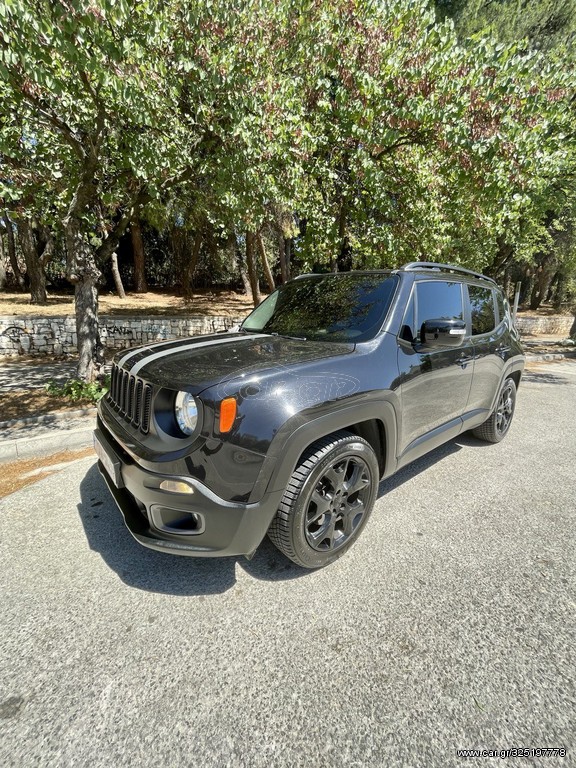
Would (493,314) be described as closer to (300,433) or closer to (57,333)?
(300,433)

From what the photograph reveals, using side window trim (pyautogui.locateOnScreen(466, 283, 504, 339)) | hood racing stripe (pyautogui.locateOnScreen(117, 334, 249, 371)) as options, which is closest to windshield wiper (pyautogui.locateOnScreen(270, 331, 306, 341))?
hood racing stripe (pyautogui.locateOnScreen(117, 334, 249, 371))

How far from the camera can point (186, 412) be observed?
6.02ft

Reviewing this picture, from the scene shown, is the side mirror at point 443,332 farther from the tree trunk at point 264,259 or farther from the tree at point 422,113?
the tree trunk at point 264,259

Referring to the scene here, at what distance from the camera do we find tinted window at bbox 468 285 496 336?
339cm

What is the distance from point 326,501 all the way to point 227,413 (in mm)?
875

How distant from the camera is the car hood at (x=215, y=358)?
1.86 m

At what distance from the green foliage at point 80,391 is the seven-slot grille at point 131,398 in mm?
3234

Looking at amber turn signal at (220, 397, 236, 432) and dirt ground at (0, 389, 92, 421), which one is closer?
amber turn signal at (220, 397, 236, 432)

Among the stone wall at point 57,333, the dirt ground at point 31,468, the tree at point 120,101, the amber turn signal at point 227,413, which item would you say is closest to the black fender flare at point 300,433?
the amber turn signal at point 227,413

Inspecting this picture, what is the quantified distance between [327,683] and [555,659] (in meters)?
1.06

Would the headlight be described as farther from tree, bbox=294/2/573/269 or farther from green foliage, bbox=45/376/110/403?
tree, bbox=294/2/573/269

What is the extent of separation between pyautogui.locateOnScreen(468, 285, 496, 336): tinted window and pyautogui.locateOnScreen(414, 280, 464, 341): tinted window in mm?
256

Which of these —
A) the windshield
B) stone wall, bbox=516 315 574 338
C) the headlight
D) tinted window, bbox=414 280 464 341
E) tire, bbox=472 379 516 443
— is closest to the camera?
the headlight

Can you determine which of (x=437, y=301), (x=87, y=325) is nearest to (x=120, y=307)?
(x=87, y=325)
